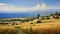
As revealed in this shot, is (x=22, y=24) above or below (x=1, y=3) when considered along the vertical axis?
below

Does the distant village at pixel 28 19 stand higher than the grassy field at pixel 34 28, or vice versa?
the distant village at pixel 28 19

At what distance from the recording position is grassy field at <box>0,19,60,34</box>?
1.68 meters

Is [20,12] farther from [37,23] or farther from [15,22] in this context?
[37,23]

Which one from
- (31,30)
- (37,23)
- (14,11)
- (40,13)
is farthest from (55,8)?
(14,11)

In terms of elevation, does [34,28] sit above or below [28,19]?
below

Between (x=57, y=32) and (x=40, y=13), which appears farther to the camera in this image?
(x=40, y=13)

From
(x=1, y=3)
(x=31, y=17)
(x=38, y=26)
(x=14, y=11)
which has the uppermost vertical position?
(x=1, y=3)

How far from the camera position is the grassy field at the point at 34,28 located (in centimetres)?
168

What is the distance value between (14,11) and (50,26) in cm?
68

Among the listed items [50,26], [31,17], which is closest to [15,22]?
[31,17]

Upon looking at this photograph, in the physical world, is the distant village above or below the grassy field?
above

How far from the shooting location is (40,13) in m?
1.79

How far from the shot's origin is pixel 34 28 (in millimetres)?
1699

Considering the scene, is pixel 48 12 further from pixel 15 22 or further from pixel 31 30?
pixel 15 22
